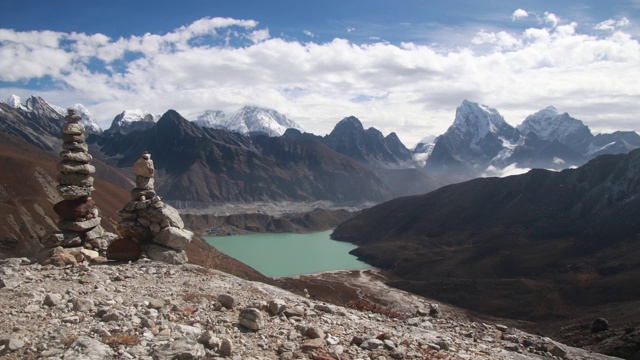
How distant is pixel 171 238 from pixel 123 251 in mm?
1615

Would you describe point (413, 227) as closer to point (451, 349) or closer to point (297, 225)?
point (297, 225)

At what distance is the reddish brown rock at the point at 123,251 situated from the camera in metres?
16.6

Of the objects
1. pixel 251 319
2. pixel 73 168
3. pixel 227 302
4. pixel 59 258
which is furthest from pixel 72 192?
pixel 251 319

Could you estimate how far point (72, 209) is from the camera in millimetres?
18047

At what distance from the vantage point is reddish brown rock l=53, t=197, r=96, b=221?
1798 centimetres

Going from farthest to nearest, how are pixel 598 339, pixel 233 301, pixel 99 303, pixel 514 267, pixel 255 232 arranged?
pixel 255 232 < pixel 514 267 < pixel 598 339 < pixel 233 301 < pixel 99 303

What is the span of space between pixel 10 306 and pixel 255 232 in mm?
181343

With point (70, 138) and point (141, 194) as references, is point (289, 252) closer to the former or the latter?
point (70, 138)

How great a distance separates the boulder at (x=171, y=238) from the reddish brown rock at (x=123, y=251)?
0.86 m

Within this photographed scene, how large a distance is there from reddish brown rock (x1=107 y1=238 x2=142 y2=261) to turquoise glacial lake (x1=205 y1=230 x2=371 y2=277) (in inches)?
3562

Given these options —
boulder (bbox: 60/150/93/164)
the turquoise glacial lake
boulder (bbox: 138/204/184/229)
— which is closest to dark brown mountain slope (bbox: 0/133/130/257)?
the turquoise glacial lake

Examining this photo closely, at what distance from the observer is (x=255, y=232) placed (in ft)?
622

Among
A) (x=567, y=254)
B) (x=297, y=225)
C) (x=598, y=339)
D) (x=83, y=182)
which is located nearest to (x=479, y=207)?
(x=567, y=254)

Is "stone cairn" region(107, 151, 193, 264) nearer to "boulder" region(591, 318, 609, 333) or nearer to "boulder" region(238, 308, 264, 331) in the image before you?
"boulder" region(238, 308, 264, 331)
